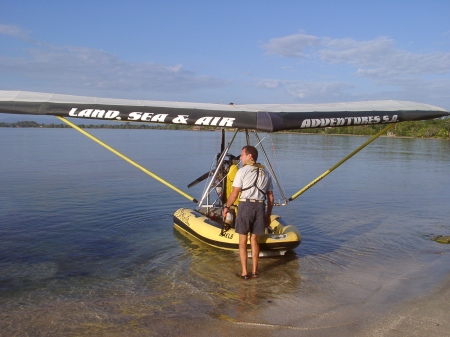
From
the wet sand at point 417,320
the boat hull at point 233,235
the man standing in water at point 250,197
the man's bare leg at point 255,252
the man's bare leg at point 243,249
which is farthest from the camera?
the boat hull at point 233,235

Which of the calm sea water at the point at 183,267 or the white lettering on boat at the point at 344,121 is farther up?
the white lettering on boat at the point at 344,121

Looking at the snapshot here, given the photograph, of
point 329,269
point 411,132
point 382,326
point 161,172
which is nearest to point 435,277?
point 329,269

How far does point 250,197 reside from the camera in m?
6.74

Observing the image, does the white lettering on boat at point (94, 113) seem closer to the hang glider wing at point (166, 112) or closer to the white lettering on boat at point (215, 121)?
the hang glider wing at point (166, 112)

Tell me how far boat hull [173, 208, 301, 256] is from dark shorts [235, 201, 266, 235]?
15.9 inches

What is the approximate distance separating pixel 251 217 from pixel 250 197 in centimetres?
31

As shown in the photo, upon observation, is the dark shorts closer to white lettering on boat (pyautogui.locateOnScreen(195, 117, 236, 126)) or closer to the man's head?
the man's head

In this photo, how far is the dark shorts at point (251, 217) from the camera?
6.78 meters

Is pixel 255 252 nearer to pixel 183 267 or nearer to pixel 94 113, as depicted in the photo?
pixel 183 267

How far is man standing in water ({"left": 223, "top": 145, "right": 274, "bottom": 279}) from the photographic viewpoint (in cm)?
673

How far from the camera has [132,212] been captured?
11.7 meters

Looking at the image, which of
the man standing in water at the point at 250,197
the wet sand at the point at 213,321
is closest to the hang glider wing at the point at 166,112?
the man standing in water at the point at 250,197

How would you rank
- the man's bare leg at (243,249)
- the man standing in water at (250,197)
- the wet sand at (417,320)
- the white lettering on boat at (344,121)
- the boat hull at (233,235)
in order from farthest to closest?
the boat hull at (233,235) < the white lettering on boat at (344,121) < the man's bare leg at (243,249) < the man standing in water at (250,197) < the wet sand at (417,320)

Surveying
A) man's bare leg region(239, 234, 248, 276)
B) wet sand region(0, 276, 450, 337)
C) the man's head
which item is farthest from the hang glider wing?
wet sand region(0, 276, 450, 337)
